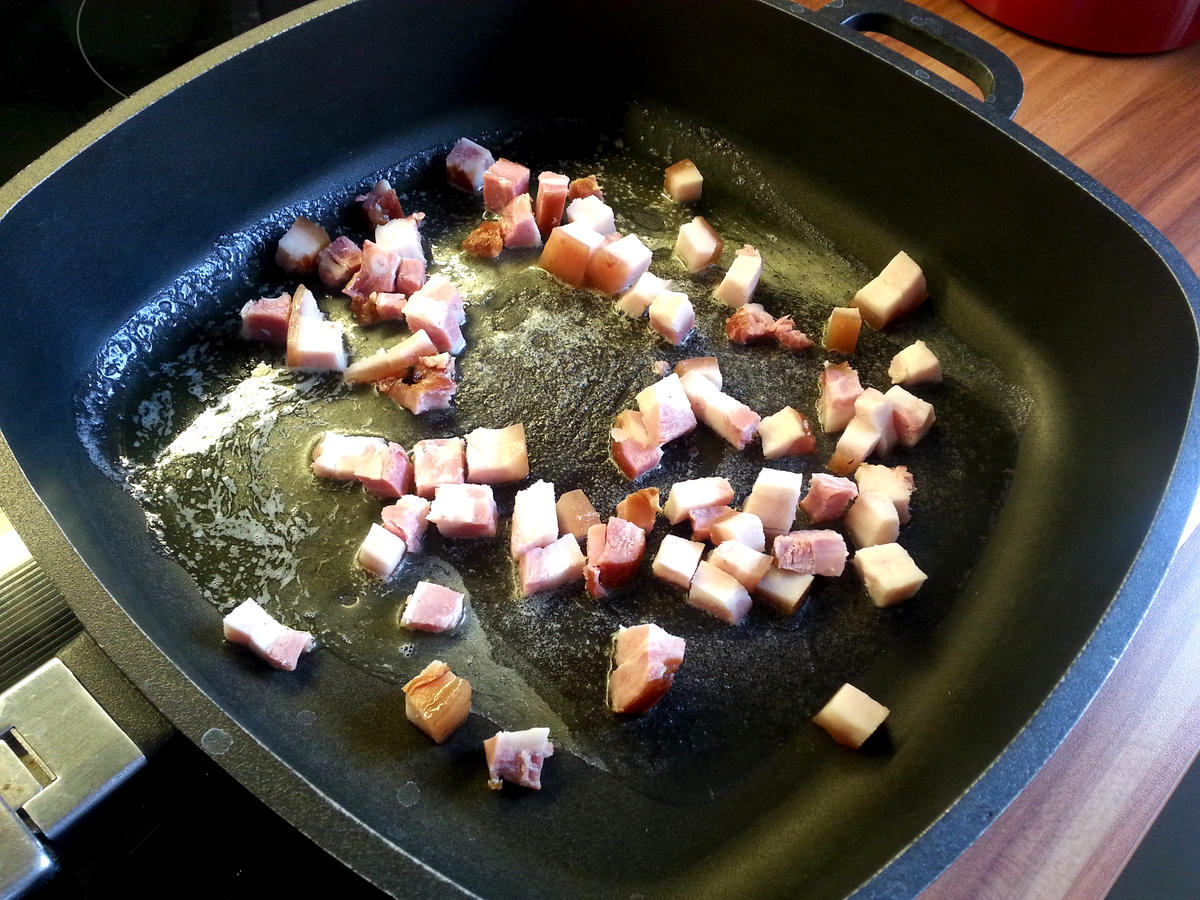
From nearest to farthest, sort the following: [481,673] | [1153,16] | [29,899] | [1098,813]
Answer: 1. [29,899]
2. [1098,813]
3. [481,673]
4. [1153,16]

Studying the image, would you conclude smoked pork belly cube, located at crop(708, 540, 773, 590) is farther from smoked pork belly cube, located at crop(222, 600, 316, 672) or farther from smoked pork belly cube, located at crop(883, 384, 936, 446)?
smoked pork belly cube, located at crop(222, 600, 316, 672)

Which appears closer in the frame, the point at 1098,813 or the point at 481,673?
the point at 1098,813

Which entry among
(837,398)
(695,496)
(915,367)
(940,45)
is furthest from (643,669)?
(940,45)

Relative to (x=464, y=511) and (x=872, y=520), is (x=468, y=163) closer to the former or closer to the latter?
(x=464, y=511)

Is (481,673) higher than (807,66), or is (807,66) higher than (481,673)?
(807,66)

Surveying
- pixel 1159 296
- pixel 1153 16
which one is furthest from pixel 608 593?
pixel 1153 16

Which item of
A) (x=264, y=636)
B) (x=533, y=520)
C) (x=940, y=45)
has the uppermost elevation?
(x=940, y=45)

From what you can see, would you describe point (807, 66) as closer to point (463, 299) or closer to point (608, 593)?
point (463, 299)
